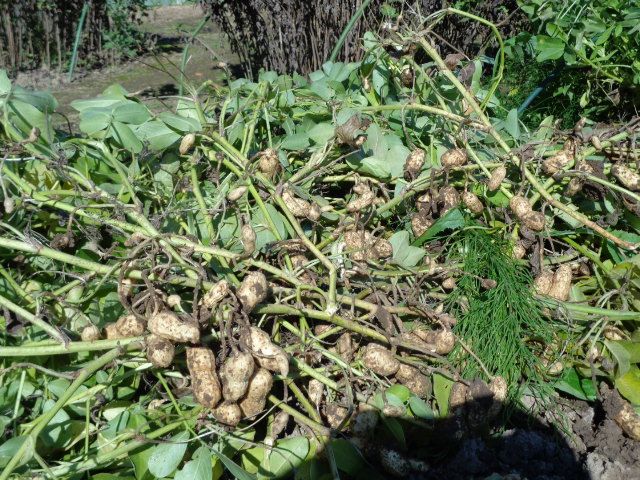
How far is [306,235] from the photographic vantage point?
1607 millimetres

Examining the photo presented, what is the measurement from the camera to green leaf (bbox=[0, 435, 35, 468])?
1.18 metres

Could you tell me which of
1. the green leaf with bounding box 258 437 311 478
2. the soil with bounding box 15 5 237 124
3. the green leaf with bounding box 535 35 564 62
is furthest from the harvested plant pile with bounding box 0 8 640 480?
the soil with bounding box 15 5 237 124

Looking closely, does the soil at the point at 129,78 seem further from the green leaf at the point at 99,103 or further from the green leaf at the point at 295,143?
the green leaf at the point at 295,143

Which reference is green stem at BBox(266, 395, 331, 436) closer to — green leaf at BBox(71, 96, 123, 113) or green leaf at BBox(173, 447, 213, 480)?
green leaf at BBox(173, 447, 213, 480)

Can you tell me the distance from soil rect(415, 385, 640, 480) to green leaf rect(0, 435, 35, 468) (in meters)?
0.80

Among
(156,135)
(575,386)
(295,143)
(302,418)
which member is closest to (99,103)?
(156,135)

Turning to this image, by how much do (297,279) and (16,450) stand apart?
0.68 m

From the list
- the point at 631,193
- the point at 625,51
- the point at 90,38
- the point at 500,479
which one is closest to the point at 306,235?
the point at 500,479

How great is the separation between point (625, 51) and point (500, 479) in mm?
1812

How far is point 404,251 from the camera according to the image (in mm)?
1685

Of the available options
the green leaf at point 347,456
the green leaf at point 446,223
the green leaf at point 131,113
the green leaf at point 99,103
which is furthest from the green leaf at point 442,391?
the green leaf at point 99,103

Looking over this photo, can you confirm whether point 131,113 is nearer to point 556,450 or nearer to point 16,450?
point 16,450

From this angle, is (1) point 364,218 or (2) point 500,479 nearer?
(2) point 500,479

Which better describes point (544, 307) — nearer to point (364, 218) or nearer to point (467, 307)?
point (467, 307)
